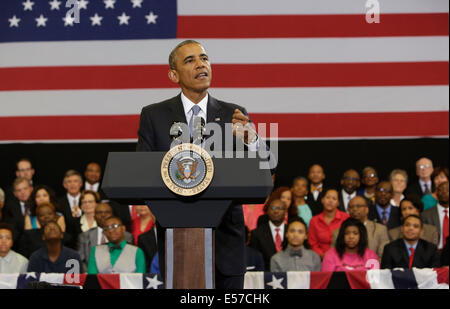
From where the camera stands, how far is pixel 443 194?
18.4ft

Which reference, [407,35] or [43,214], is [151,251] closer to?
[43,214]

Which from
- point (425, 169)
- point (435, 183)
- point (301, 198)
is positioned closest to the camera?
point (301, 198)

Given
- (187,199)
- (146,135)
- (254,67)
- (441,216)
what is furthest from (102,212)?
(187,199)

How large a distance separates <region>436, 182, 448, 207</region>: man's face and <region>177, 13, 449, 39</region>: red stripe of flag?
1850 millimetres

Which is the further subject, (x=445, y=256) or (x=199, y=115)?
(x=445, y=256)

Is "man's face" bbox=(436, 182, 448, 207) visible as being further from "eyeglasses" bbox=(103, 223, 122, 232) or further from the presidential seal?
the presidential seal

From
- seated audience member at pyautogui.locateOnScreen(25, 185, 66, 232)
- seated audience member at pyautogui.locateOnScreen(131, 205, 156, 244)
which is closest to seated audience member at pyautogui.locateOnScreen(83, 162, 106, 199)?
seated audience member at pyautogui.locateOnScreen(25, 185, 66, 232)

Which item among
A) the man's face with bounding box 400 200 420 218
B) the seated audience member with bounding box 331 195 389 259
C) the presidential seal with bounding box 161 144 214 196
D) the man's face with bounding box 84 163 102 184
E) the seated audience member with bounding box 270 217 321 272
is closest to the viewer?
the presidential seal with bounding box 161 144 214 196

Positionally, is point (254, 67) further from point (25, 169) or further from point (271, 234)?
point (25, 169)

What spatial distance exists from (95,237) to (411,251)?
223 cm

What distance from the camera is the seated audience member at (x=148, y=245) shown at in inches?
196

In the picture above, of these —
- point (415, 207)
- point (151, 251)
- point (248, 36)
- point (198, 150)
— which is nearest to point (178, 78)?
point (198, 150)

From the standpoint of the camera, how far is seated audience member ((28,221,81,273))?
472 centimetres

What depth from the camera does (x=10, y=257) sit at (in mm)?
4832
